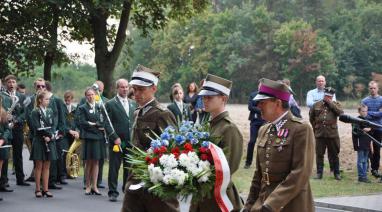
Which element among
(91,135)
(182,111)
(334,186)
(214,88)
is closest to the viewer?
(214,88)

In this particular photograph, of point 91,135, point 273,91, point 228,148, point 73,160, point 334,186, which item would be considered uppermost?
point 273,91

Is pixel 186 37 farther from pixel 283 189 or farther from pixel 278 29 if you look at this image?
pixel 283 189

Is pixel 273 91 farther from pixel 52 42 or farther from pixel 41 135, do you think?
pixel 52 42

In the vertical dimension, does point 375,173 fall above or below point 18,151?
below

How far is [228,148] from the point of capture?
6.86 metres

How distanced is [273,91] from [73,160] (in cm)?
1138

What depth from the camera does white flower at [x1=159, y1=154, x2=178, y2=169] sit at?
21.4ft

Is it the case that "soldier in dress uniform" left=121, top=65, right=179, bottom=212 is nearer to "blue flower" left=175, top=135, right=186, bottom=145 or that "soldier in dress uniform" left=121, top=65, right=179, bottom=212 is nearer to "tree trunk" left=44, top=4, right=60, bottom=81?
"blue flower" left=175, top=135, right=186, bottom=145

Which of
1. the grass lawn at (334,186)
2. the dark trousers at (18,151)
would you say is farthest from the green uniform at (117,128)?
the dark trousers at (18,151)

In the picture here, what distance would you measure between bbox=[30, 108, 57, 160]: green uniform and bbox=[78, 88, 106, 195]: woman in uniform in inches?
31.8

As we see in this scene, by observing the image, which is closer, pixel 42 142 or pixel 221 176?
pixel 221 176

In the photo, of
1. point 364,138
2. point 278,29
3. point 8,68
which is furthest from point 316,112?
point 278,29

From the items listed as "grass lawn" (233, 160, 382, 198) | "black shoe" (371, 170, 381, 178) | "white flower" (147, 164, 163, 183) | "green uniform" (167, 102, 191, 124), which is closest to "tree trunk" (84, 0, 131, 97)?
"green uniform" (167, 102, 191, 124)

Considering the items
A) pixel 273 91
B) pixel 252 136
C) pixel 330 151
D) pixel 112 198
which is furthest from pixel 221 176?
pixel 252 136
